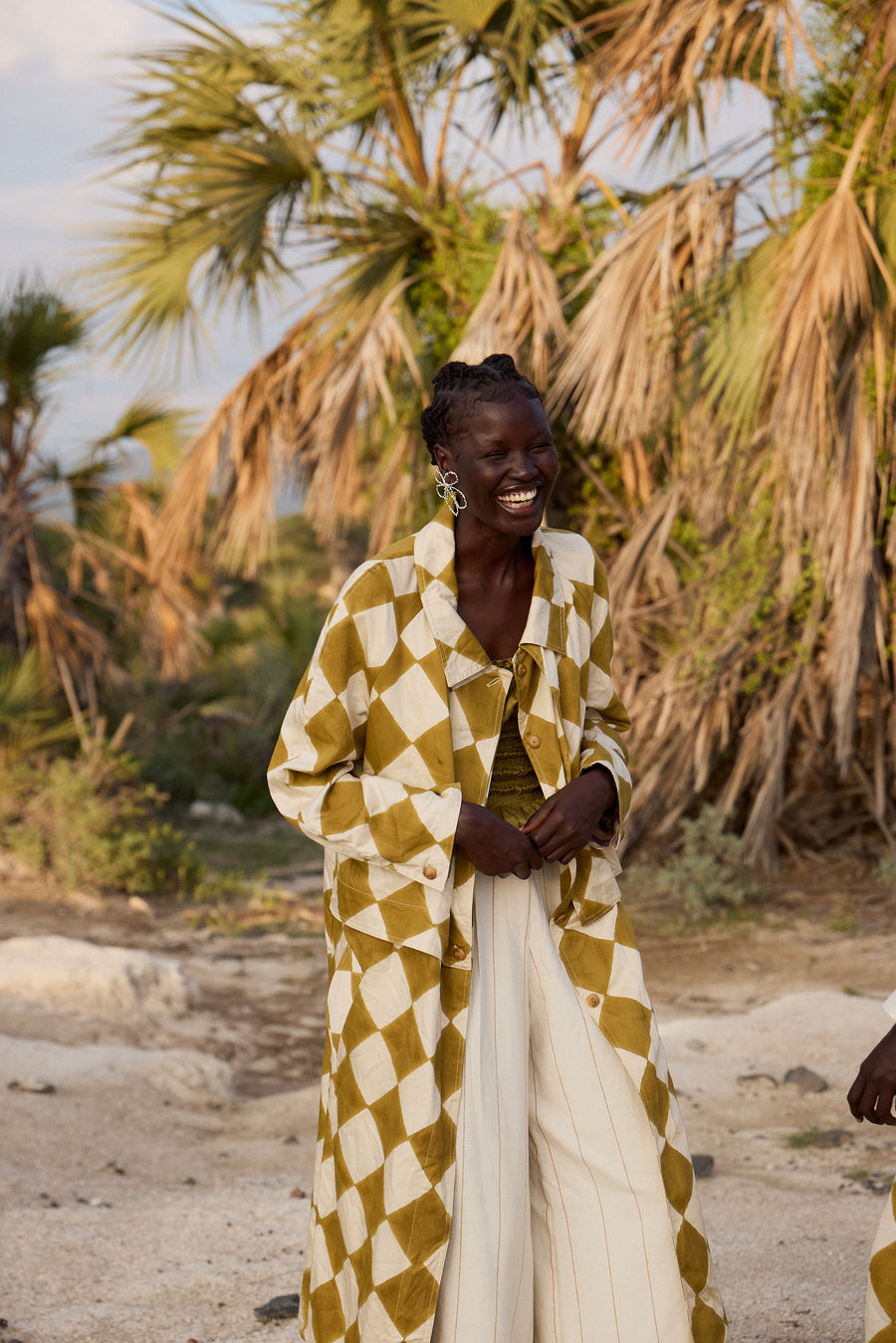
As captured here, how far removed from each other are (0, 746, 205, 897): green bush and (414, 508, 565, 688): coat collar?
6563 millimetres

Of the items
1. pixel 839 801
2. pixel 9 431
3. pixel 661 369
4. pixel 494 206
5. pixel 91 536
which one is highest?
pixel 494 206

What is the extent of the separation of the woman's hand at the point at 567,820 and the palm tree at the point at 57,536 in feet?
22.0

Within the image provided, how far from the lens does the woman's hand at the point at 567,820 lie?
205 centimetres

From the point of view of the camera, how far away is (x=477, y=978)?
6.81 feet

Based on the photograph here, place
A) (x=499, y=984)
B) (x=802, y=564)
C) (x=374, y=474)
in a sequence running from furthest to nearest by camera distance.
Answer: (x=374, y=474)
(x=802, y=564)
(x=499, y=984)

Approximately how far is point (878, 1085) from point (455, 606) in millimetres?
952

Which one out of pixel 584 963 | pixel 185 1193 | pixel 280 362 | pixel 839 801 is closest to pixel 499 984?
pixel 584 963

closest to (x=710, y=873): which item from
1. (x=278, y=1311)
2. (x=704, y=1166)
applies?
(x=704, y=1166)

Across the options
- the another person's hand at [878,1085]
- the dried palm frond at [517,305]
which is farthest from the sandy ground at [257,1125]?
the dried palm frond at [517,305]

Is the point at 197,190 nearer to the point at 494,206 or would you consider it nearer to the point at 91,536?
the point at 494,206

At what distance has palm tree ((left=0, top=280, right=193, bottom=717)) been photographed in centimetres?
907

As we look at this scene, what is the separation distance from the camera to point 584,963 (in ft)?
6.97

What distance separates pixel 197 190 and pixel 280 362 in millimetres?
1075

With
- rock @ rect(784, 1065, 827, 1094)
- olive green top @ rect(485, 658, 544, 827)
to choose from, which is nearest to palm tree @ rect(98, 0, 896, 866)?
rock @ rect(784, 1065, 827, 1094)
